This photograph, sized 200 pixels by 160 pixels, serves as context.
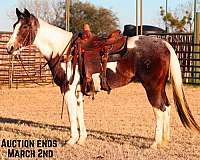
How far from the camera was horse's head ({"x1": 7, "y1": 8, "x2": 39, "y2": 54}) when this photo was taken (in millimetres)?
6887

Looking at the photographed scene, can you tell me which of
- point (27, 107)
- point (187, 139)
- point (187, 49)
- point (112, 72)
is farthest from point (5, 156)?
point (187, 49)

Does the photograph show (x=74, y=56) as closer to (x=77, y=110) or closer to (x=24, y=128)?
(x=77, y=110)

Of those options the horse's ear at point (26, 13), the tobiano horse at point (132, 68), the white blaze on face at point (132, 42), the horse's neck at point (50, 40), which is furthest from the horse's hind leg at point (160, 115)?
the horse's ear at point (26, 13)

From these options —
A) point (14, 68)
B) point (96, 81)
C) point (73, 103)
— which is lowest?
point (14, 68)

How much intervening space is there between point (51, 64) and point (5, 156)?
1.60 m

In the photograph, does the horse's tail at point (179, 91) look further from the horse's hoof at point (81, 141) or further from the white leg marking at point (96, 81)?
the horse's hoof at point (81, 141)

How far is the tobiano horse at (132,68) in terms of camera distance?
6.82 m

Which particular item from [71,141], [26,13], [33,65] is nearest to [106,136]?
[71,141]

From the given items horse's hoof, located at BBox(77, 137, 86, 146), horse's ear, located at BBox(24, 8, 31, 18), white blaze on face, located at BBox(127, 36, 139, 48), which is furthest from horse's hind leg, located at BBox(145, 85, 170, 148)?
horse's ear, located at BBox(24, 8, 31, 18)

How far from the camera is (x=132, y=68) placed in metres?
6.91

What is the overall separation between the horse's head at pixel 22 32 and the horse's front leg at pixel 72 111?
100 cm

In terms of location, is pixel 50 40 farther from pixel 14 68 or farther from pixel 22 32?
pixel 14 68

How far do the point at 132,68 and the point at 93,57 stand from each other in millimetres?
610

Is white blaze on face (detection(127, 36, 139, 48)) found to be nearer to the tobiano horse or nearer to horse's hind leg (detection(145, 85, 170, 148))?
the tobiano horse
